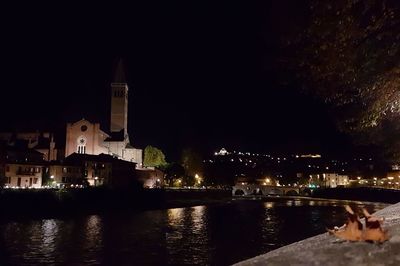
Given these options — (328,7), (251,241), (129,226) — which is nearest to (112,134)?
(129,226)

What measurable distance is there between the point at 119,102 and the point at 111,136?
13911mm

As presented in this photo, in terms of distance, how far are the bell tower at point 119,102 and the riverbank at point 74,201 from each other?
41993 mm

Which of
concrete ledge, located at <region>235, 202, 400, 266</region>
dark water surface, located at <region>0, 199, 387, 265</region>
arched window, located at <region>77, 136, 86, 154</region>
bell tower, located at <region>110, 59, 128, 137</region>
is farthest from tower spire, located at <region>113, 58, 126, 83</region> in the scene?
concrete ledge, located at <region>235, 202, 400, 266</region>

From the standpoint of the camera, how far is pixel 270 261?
615 cm

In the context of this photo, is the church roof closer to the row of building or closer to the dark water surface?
the row of building

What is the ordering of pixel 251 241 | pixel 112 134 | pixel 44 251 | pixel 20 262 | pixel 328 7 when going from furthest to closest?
pixel 112 134 → pixel 251 241 → pixel 44 251 → pixel 20 262 → pixel 328 7

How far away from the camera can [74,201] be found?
5659 cm

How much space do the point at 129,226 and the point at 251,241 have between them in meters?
14.3

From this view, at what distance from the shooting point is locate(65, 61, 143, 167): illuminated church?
10094 cm

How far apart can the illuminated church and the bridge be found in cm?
3973

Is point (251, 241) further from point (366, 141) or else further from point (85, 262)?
point (366, 141)

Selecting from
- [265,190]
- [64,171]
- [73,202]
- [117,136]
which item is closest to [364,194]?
[265,190]

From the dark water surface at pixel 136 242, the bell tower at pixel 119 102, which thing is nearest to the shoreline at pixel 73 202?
the dark water surface at pixel 136 242

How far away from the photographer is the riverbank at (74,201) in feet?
159
